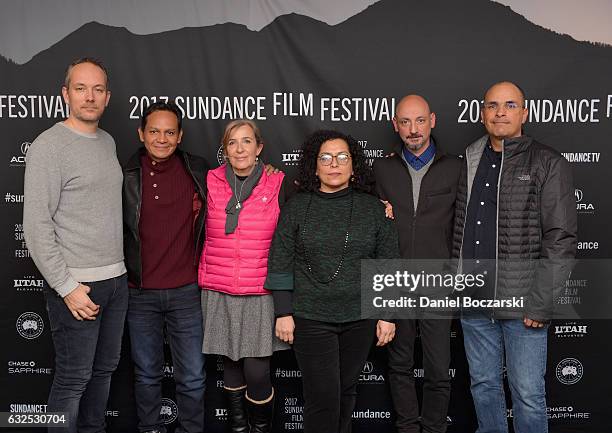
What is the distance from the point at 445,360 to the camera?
254cm

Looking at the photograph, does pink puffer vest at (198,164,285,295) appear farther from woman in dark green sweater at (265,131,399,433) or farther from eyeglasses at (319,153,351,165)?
eyeglasses at (319,153,351,165)

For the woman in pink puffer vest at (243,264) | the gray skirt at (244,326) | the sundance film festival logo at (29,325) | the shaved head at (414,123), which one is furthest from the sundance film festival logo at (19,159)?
the shaved head at (414,123)

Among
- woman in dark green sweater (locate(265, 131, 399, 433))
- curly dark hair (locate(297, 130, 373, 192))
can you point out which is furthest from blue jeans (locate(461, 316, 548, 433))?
curly dark hair (locate(297, 130, 373, 192))

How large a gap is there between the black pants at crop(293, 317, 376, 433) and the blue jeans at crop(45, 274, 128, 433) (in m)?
0.76

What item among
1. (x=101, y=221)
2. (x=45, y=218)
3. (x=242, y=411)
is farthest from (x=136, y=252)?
(x=242, y=411)

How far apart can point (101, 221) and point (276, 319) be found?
791 mm

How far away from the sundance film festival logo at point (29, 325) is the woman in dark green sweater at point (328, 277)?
146 cm

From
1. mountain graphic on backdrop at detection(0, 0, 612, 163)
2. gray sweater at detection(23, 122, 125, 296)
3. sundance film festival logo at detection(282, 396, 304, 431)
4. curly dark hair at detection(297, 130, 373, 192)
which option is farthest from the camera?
sundance film festival logo at detection(282, 396, 304, 431)

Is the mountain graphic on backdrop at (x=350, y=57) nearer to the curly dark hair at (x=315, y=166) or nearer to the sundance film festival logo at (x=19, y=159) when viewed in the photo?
the sundance film festival logo at (x=19, y=159)

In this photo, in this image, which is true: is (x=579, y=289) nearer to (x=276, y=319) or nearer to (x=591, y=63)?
(x=591, y=63)

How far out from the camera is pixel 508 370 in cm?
239

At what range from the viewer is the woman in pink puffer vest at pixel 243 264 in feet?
7.72

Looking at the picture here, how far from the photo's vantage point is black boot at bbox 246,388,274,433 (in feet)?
8.05

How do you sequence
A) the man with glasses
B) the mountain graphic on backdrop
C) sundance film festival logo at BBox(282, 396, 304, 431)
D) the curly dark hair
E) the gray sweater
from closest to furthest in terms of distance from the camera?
the gray sweater
the man with glasses
the curly dark hair
the mountain graphic on backdrop
sundance film festival logo at BBox(282, 396, 304, 431)
